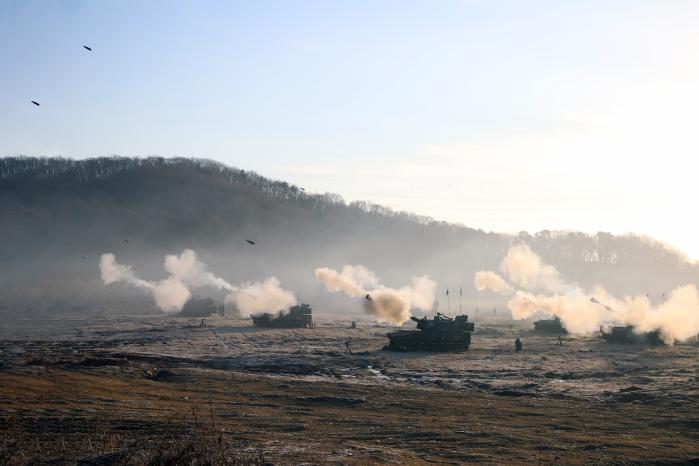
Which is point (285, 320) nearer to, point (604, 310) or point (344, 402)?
point (604, 310)

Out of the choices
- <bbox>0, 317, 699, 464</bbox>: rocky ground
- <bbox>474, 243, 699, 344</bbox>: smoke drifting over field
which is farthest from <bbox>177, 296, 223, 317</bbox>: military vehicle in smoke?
<bbox>474, 243, 699, 344</bbox>: smoke drifting over field

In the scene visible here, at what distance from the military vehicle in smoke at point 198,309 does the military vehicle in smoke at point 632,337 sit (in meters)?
56.4

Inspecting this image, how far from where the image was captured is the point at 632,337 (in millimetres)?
71375

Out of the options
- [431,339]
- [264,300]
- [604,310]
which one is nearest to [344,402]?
[431,339]

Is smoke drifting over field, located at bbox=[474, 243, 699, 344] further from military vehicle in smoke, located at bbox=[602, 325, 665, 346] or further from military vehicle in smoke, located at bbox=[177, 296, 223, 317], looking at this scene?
military vehicle in smoke, located at bbox=[177, 296, 223, 317]

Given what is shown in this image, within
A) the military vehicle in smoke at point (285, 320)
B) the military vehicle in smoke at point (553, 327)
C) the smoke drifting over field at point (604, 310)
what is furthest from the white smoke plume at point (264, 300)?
the military vehicle in smoke at point (553, 327)

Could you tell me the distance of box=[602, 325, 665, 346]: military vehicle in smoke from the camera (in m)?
70.9

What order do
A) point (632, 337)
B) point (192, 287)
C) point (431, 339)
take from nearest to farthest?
1. point (431, 339)
2. point (632, 337)
3. point (192, 287)

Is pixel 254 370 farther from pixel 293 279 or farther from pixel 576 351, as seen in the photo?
pixel 293 279

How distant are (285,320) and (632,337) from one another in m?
37.7

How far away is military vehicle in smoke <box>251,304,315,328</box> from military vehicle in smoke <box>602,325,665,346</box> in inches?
1328

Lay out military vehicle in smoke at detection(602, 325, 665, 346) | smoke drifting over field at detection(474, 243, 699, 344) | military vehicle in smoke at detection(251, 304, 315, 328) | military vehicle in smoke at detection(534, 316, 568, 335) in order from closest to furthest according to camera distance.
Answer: military vehicle in smoke at detection(602, 325, 665, 346) → smoke drifting over field at detection(474, 243, 699, 344) → military vehicle in smoke at detection(534, 316, 568, 335) → military vehicle in smoke at detection(251, 304, 315, 328)

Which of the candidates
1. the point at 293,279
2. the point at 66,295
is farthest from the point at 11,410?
the point at 293,279

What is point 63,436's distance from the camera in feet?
85.9
